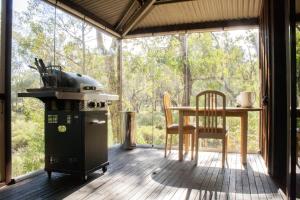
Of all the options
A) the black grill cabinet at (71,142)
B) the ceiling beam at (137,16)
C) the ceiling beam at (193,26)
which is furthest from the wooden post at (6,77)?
the ceiling beam at (193,26)

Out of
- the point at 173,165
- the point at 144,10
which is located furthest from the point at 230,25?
the point at 173,165

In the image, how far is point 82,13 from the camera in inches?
193

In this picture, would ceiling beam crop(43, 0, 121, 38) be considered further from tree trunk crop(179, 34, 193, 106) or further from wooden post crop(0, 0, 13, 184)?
tree trunk crop(179, 34, 193, 106)

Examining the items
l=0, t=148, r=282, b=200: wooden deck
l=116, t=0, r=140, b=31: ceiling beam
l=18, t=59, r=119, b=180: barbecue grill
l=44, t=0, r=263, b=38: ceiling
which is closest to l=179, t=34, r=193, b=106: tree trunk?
l=44, t=0, r=263, b=38: ceiling

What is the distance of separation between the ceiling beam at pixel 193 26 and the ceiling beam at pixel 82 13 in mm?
594

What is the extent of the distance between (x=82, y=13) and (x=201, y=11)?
2.27 metres

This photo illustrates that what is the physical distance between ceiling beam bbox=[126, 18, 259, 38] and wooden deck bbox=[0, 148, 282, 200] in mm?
2783

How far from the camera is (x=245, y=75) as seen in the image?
6.55 m

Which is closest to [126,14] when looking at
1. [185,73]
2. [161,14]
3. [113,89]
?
[161,14]

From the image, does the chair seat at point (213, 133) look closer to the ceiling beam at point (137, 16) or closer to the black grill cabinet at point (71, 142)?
the black grill cabinet at point (71, 142)

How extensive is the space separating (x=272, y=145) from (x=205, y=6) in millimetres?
2930

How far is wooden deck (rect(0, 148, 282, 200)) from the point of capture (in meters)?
3.03

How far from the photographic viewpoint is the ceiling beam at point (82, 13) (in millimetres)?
4387

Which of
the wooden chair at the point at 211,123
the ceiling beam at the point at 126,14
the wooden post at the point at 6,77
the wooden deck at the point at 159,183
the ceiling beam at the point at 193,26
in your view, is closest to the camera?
the wooden deck at the point at 159,183
